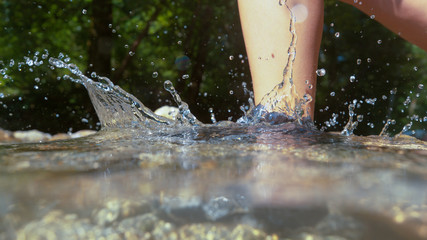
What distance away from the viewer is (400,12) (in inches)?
60.2

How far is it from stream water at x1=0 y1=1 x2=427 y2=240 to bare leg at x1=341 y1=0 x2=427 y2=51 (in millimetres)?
788

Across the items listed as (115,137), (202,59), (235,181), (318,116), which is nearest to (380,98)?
(318,116)

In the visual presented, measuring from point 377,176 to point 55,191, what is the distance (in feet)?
1.53

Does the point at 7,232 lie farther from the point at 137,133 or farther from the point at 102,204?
the point at 137,133

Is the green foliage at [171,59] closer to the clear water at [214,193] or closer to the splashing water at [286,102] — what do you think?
the splashing water at [286,102]

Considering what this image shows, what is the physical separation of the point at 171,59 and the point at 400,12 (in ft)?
14.6

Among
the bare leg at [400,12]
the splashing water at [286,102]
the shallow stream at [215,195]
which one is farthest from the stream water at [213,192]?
the bare leg at [400,12]

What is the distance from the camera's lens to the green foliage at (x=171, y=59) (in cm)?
538

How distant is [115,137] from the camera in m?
1.16

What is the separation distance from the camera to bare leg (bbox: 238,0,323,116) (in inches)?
53.4

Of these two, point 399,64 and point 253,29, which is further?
point 399,64

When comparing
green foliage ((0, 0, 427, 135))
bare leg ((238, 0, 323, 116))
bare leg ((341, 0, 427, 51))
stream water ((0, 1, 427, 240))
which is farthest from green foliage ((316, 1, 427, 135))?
stream water ((0, 1, 427, 240))

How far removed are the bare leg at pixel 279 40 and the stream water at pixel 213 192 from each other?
47cm

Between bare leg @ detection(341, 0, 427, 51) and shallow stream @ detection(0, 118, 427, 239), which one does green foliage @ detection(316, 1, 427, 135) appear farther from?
shallow stream @ detection(0, 118, 427, 239)
